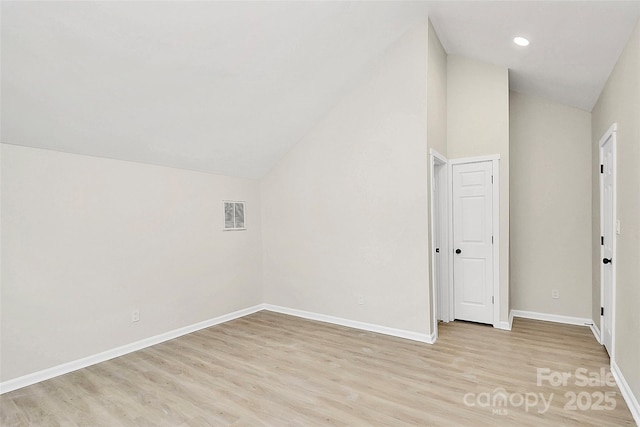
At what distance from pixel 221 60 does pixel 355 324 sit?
333 cm

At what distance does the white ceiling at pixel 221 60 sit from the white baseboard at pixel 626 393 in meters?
2.59

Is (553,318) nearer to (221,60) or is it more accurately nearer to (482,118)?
(482,118)

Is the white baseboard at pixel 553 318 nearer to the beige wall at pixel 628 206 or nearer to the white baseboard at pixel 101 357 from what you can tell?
the beige wall at pixel 628 206

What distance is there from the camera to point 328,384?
9.50ft

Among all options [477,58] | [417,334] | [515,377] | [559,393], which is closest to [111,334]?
[417,334]

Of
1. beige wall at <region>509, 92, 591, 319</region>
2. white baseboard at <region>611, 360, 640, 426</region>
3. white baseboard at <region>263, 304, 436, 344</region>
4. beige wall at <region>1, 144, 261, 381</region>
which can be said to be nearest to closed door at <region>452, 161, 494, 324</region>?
beige wall at <region>509, 92, 591, 319</region>

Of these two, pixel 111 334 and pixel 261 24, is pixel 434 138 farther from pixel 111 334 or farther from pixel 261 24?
pixel 111 334

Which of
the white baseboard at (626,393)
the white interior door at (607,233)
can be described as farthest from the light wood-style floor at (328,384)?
the white interior door at (607,233)

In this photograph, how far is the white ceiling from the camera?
2.41 m

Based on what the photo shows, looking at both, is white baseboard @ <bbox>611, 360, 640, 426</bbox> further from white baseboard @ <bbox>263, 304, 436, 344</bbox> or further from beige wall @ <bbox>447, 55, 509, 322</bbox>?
white baseboard @ <bbox>263, 304, 436, 344</bbox>

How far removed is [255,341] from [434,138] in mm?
3117

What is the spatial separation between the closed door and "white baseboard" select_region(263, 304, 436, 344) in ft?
2.92

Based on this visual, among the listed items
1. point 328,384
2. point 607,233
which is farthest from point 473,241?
point 328,384

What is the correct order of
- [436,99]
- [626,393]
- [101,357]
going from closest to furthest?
[626,393] < [101,357] < [436,99]
